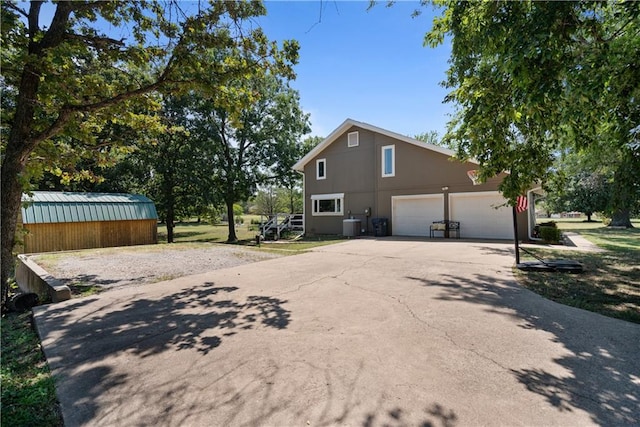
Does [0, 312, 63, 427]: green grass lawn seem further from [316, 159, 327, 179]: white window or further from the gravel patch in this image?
[316, 159, 327, 179]: white window

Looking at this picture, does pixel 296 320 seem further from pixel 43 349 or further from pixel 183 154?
pixel 183 154

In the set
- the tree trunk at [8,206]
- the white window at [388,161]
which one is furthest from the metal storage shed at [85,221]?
the white window at [388,161]

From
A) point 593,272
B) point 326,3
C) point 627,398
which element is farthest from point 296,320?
point 593,272

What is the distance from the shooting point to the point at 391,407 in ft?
7.78

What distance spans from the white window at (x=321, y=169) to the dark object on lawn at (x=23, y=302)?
1549 cm

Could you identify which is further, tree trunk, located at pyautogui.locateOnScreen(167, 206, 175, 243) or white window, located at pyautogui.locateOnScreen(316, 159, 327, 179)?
tree trunk, located at pyautogui.locateOnScreen(167, 206, 175, 243)

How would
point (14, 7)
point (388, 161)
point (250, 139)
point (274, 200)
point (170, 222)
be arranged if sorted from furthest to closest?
point (274, 200) → point (170, 222) → point (250, 139) → point (388, 161) → point (14, 7)

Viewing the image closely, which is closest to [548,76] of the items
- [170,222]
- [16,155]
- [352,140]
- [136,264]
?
[16,155]

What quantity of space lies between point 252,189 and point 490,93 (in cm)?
1936

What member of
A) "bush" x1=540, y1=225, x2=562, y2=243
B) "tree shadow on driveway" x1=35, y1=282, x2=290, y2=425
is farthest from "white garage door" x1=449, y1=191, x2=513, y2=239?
"tree shadow on driveway" x1=35, y1=282, x2=290, y2=425

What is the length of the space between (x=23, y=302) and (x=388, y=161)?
50.4ft

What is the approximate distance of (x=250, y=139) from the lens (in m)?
22.1

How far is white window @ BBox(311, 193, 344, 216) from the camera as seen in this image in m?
18.7

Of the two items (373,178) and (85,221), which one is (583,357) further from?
(85,221)
